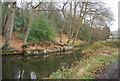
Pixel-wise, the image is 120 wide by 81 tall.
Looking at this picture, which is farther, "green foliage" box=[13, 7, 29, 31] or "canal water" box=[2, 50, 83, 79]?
"green foliage" box=[13, 7, 29, 31]

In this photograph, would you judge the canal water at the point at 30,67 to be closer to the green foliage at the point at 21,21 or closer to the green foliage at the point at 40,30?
the green foliage at the point at 40,30

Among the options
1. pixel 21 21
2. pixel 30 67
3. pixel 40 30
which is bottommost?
pixel 30 67

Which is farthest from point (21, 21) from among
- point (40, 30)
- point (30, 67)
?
point (30, 67)

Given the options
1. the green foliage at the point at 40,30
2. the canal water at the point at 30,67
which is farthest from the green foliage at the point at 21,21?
the canal water at the point at 30,67

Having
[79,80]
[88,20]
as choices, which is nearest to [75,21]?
[88,20]

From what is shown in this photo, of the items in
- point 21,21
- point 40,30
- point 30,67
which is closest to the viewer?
point 30,67

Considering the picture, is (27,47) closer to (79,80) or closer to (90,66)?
(90,66)

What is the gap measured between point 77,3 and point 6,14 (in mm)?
9149

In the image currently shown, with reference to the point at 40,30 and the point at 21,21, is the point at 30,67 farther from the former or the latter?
the point at 21,21

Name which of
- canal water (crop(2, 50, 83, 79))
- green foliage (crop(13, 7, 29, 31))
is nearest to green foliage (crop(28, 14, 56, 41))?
green foliage (crop(13, 7, 29, 31))

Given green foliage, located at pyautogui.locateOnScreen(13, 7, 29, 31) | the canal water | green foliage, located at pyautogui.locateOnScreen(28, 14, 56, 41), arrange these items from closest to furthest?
the canal water → green foliage, located at pyautogui.locateOnScreen(28, 14, 56, 41) → green foliage, located at pyautogui.locateOnScreen(13, 7, 29, 31)

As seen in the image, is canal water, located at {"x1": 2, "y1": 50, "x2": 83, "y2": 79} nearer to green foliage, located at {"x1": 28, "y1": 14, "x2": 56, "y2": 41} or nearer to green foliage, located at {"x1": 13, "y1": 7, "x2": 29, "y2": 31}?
green foliage, located at {"x1": 28, "y1": 14, "x2": 56, "y2": 41}

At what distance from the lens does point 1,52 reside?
8859 mm

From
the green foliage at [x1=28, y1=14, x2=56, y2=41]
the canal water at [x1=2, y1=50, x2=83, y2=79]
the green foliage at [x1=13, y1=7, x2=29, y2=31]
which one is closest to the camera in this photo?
the canal water at [x1=2, y1=50, x2=83, y2=79]
